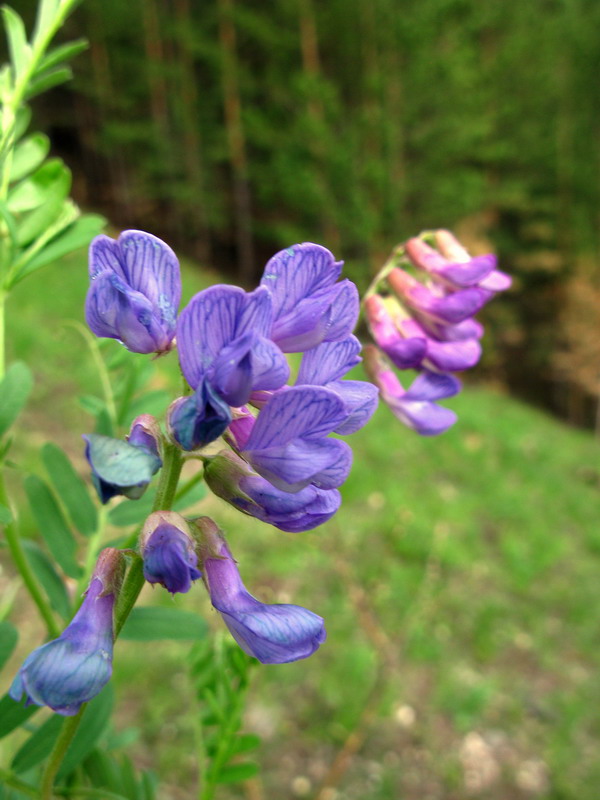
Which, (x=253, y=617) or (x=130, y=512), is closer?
(x=253, y=617)

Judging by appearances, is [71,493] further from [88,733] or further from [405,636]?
[405,636]

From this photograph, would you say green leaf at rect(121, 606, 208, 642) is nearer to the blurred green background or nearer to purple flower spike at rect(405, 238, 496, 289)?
the blurred green background

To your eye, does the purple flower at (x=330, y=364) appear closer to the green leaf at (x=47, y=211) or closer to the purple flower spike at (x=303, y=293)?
the purple flower spike at (x=303, y=293)

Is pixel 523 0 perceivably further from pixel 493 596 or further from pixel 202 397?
pixel 202 397

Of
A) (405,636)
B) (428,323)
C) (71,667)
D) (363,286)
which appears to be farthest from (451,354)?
(363,286)

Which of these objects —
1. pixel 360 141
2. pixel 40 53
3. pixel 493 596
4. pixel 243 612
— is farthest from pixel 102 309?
pixel 360 141

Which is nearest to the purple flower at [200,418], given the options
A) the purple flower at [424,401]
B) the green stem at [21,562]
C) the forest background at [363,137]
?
the green stem at [21,562]

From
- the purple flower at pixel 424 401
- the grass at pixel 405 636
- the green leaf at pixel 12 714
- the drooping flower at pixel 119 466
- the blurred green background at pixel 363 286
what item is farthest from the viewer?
the blurred green background at pixel 363 286
